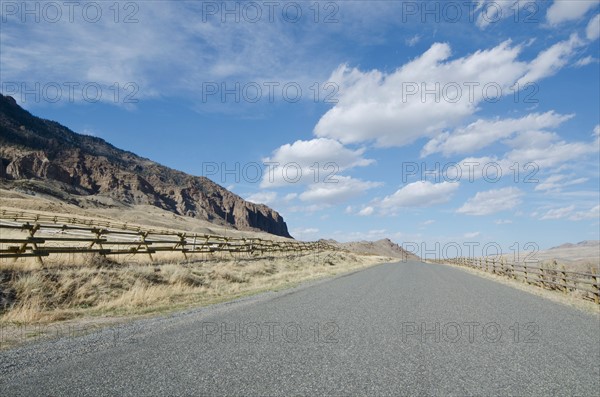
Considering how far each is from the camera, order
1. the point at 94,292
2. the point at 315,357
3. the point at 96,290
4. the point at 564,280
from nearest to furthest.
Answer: the point at 315,357 < the point at 94,292 < the point at 96,290 < the point at 564,280

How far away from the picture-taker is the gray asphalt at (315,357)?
4.53m

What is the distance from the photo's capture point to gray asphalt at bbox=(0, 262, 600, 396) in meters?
4.53

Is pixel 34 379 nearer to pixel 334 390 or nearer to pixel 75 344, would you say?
pixel 75 344

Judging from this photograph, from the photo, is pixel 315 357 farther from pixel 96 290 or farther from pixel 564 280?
pixel 564 280

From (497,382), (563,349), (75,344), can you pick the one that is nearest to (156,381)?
(75,344)

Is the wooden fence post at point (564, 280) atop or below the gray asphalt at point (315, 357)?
atop

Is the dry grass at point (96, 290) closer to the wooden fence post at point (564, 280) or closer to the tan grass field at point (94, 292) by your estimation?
the tan grass field at point (94, 292)

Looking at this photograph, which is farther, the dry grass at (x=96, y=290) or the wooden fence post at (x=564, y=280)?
the wooden fence post at (x=564, y=280)

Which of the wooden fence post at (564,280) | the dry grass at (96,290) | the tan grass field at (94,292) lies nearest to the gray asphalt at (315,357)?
the tan grass field at (94,292)

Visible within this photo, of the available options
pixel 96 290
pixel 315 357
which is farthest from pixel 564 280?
pixel 96 290

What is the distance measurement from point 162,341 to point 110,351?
829mm

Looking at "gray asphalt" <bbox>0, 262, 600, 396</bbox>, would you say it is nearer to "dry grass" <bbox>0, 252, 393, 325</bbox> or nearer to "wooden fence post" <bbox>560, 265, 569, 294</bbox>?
"dry grass" <bbox>0, 252, 393, 325</bbox>

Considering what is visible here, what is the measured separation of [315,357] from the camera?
18.7 feet

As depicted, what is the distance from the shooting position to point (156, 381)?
4.55 m
